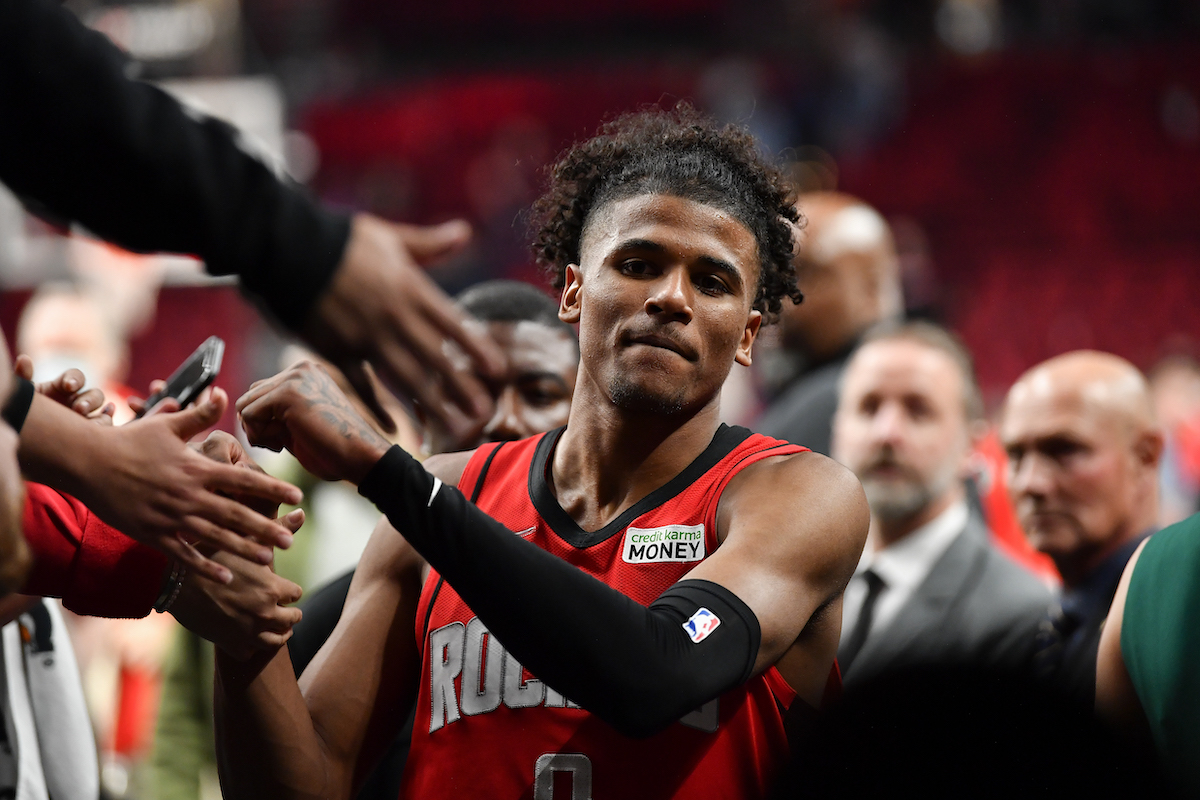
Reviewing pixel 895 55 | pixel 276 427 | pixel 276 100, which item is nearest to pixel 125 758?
pixel 276 427

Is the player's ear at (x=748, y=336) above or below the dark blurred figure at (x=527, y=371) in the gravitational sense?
below

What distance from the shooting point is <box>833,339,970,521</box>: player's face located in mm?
4180

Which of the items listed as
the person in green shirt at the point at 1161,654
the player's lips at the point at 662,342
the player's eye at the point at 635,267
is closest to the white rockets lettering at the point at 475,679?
the player's lips at the point at 662,342

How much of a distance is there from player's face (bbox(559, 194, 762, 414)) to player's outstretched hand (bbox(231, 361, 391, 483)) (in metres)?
0.55

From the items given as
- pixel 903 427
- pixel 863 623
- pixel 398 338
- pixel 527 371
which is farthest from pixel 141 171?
pixel 903 427

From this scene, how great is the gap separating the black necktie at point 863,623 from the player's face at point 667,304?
1.75 meters

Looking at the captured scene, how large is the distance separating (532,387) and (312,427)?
4.49ft

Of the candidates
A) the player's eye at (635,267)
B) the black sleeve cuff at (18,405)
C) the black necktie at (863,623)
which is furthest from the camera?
the black necktie at (863,623)

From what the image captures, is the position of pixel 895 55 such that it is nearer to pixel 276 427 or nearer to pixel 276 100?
pixel 276 100

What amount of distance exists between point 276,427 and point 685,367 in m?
0.77

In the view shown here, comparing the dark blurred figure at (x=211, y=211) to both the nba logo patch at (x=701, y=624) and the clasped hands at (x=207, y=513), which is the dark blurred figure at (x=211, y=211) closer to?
the clasped hands at (x=207, y=513)

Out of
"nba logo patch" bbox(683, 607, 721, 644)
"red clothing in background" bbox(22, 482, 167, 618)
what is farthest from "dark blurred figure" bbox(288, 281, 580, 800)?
"nba logo patch" bbox(683, 607, 721, 644)

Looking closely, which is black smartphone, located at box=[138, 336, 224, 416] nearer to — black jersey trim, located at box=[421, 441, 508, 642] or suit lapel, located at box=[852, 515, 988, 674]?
black jersey trim, located at box=[421, 441, 508, 642]

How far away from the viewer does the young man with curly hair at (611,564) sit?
1.87 meters
